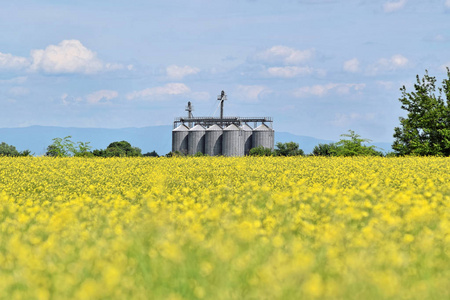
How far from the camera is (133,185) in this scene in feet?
52.0

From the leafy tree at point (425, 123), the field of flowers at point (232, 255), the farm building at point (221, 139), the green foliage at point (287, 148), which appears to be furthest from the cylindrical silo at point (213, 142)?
the field of flowers at point (232, 255)

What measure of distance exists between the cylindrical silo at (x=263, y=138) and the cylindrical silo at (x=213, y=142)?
544cm

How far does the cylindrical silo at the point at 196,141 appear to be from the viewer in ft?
238

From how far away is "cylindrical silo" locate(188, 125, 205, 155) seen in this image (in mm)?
72688

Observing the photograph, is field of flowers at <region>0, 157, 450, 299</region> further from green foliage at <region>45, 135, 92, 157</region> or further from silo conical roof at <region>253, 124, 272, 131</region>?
silo conical roof at <region>253, 124, 272, 131</region>

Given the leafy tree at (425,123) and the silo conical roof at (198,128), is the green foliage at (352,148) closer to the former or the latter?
the leafy tree at (425,123)

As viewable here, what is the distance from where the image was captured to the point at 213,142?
72188 mm

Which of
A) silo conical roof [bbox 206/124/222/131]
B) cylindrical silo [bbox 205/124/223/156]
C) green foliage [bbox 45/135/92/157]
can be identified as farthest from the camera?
silo conical roof [bbox 206/124/222/131]

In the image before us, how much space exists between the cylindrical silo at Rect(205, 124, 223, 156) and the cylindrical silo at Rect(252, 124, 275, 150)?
5439 mm

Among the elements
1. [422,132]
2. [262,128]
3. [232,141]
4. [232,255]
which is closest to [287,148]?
[262,128]

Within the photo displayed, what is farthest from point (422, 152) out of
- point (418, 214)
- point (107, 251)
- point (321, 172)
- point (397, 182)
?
point (107, 251)

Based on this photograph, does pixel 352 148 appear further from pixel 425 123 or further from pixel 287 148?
pixel 287 148

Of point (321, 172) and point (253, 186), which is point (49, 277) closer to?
point (253, 186)

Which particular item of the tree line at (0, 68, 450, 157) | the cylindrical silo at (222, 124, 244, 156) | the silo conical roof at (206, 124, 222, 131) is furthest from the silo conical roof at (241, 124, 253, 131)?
the tree line at (0, 68, 450, 157)
